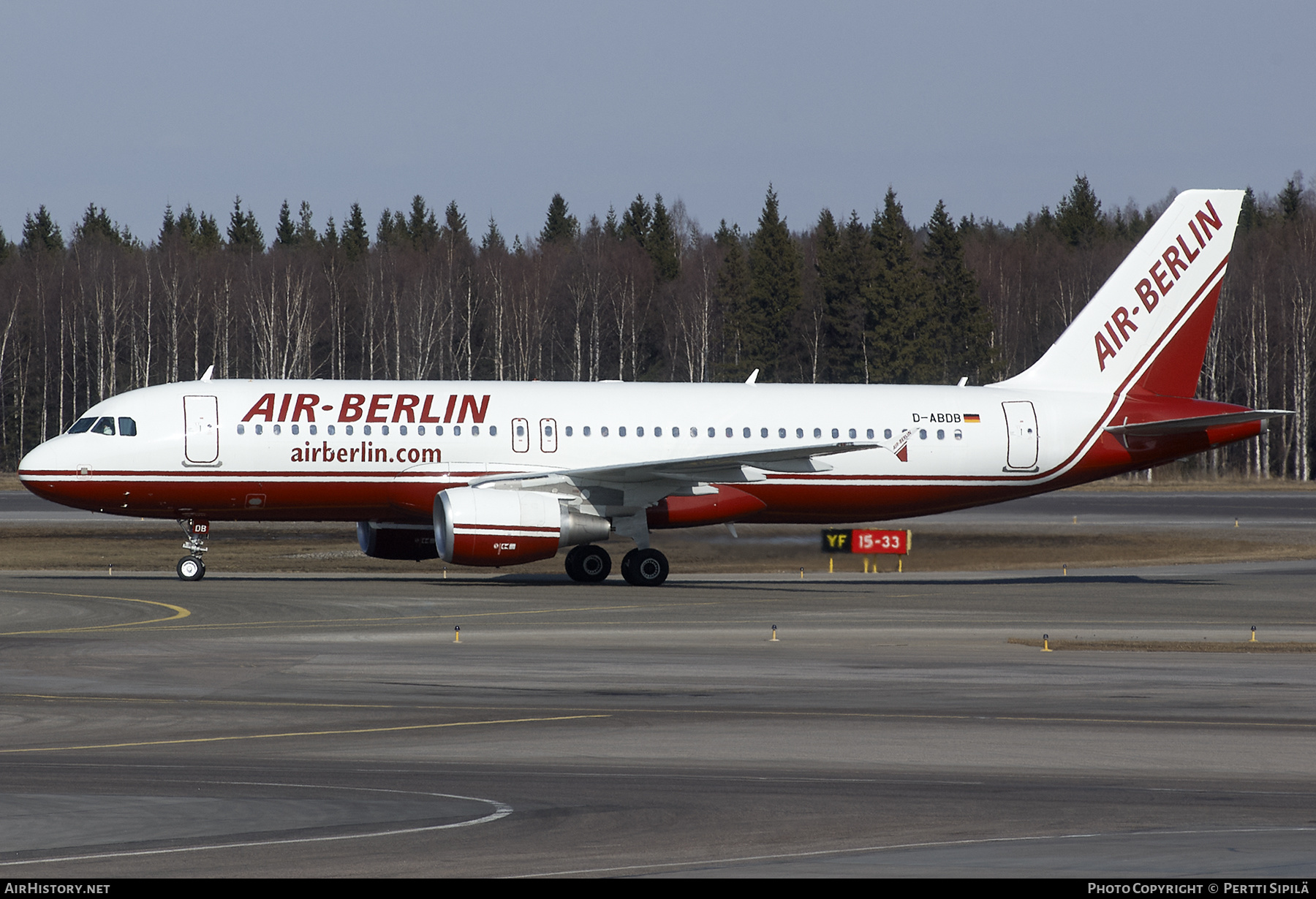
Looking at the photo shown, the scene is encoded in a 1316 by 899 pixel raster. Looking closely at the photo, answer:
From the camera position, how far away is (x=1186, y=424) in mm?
35781

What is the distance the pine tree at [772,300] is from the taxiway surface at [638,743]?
8038 cm

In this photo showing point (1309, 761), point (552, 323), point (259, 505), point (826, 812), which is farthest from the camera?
point (552, 323)

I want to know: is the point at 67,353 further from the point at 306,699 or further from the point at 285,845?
the point at 285,845

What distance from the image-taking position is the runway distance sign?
126 ft

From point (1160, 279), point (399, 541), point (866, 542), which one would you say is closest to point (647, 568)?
point (399, 541)

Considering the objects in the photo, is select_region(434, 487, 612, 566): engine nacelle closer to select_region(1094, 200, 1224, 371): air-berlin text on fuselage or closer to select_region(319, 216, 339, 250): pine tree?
select_region(1094, 200, 1224, 371): air-berlin text on fuselage

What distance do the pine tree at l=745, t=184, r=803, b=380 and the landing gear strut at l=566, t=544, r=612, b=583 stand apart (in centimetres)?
7201

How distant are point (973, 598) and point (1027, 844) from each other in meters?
21.9

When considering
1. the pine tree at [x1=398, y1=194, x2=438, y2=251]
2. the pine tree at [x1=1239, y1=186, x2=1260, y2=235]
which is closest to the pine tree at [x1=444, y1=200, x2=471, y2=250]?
the pine tree at [x1=398, y1=194, x2=438, y2=251]

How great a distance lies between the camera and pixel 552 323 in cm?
11081

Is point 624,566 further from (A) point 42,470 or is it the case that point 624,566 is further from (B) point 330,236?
(B) point 330,236

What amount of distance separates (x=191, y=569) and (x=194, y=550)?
0.57 meters

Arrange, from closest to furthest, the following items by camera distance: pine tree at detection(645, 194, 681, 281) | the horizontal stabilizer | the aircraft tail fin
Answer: the horizontal stabilizer < the aircraft tail fin < pine tree at detection(645, 194, 681, 281)
